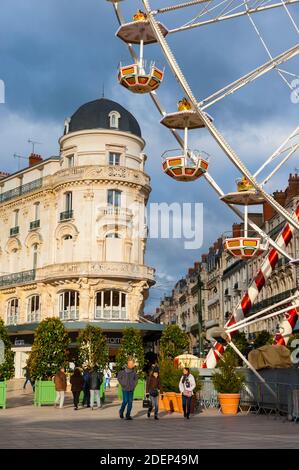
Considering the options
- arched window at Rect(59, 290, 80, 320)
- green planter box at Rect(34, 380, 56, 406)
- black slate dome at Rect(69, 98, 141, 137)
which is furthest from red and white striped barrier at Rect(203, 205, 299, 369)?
black slate dome at Rect(69, 98, 141, 137)

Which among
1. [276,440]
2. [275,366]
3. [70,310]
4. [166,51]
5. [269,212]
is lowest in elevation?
[276,440]

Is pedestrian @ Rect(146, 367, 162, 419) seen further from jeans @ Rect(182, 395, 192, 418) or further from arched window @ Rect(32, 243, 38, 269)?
arched window @ Rect(32, 243, 38, 269)

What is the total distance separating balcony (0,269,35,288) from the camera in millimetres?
46656

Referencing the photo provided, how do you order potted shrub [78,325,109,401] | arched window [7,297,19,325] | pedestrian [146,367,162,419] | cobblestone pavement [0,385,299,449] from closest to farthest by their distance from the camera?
cobblestone pavement [0,385,299,449], pedestrian [146,367,162,419], potted shrub [78,325,109,401], arched window [7,297,19,325]

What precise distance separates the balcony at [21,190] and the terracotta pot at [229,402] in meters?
31.1

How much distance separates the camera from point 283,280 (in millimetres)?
49250

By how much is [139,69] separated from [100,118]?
2798 cm

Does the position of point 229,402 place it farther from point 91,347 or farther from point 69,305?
point 69,305

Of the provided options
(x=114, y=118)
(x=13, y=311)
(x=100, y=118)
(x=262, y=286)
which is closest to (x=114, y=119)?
(x=114, y=118)

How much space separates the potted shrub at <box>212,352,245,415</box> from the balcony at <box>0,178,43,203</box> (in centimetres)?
3101

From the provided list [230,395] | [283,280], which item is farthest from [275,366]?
[283,280]
